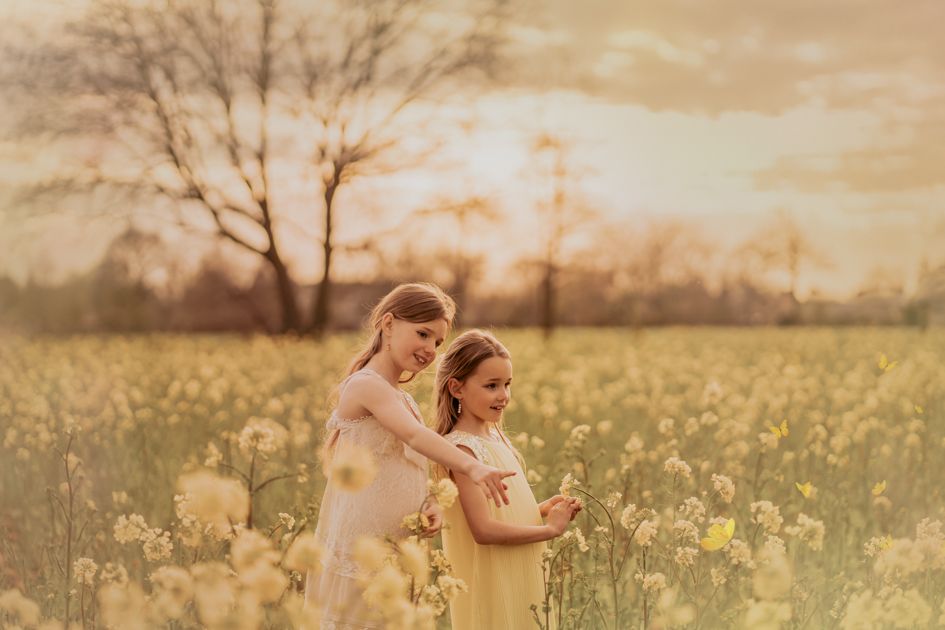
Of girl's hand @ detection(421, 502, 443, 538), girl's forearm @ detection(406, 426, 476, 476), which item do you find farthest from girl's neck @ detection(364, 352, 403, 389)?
girl's hand @ detection(421, 502, 443, 538)

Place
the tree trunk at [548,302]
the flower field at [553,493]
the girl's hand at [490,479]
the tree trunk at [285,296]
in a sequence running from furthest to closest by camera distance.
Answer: the tree trunk at [548,302] < the tree trunk at [285,296] < the girl's hand at [490,479] < the flower field at [553,493]

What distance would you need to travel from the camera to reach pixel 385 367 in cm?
313

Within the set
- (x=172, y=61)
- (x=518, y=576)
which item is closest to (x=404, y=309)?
(x=518, y=576)

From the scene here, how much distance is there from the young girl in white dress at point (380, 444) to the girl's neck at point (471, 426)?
137 mm

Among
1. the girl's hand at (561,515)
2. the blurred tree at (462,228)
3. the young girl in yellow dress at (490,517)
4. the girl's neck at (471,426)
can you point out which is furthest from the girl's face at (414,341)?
the blurred tree at (462,228)

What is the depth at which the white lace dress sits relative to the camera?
305 cm

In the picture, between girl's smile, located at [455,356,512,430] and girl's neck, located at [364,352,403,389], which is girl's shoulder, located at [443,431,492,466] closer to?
girl's smile, located at [455,356,512,430]

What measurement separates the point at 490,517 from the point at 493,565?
0.57ft

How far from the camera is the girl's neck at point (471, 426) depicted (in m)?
3.18

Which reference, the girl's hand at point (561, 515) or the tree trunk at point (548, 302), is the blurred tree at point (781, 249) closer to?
the tree trunk at point (548, 302)

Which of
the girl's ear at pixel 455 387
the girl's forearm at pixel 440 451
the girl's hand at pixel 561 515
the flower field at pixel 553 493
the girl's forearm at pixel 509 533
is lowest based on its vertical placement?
the flower field at pixel 553 493

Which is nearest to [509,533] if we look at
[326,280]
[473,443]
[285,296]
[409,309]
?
[473,443]

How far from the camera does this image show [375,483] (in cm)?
309

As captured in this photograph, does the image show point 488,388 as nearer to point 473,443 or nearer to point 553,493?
point 473,443
